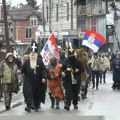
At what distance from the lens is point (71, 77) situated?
45.5ft

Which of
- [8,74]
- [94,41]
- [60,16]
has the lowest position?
[8,74]

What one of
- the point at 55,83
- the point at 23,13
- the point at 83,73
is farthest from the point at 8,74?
the point at 23,13

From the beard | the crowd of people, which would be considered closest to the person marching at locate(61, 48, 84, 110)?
the crowd of people

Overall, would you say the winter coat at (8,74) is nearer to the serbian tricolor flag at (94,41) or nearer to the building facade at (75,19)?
the serbian tricolor flag at (94,41)

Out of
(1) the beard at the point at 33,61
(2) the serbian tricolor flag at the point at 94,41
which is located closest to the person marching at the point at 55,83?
(1) the beard at the point at 33,61

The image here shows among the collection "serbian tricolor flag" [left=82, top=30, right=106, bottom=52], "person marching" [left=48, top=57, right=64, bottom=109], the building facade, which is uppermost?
the building facade

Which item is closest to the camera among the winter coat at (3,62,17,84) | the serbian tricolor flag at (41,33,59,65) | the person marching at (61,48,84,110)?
the person marching at (61,48,84,110)

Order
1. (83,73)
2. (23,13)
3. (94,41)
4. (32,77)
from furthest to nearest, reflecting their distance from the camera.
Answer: (23,13) → (94,41) → (83,73) → (32,77)

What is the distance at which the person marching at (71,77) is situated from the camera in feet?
45.5

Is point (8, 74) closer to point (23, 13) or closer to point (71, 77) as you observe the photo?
point (71, 77)

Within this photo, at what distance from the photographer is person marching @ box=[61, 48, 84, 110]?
546 inches

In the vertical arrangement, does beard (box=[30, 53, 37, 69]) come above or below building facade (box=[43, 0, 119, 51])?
below

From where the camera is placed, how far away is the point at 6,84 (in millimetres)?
14039

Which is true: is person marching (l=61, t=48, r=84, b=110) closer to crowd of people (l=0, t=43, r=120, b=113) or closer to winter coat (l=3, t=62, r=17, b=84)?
crowd of people (l=0, t=43, r=120, b=113)
